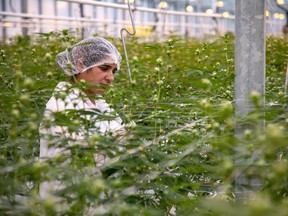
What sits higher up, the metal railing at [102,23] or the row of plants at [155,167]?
the metal railing at [102,23]

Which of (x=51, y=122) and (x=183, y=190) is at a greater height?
(x=51, y=122)

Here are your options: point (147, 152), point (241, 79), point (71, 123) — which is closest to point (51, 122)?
point (71, 123)

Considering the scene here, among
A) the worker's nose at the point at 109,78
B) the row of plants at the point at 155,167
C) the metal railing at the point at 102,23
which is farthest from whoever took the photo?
the metal railing at the point at 102,23

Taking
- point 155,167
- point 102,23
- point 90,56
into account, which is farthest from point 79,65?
point 102,23

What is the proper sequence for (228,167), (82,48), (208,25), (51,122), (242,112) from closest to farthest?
(228,167) → (51,122) → (242,112) → (82,48) → (208,25)

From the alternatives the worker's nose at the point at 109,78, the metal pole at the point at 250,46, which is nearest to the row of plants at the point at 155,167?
the metal pole at the point at 250,46

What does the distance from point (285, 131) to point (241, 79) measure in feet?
1.68

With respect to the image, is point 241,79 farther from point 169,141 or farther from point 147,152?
point 147,152

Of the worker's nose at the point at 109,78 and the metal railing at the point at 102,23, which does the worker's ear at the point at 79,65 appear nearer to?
the worker's nose at the point at 109,78

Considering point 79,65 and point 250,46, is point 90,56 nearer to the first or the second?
point 79,65

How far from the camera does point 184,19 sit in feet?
42.4

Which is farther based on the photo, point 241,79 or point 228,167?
point 241,79

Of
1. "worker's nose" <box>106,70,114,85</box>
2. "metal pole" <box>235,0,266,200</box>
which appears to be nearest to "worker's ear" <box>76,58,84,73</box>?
"worker's nose" <box>106,70,114,85</box>

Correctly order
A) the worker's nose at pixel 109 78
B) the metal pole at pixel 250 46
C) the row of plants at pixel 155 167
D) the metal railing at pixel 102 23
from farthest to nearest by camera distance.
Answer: the metal railing at pixel 102 23
the worker's nose at pixel 109 78
the metal pole at pixel 250 46
the row of plants at pixel 155 167
